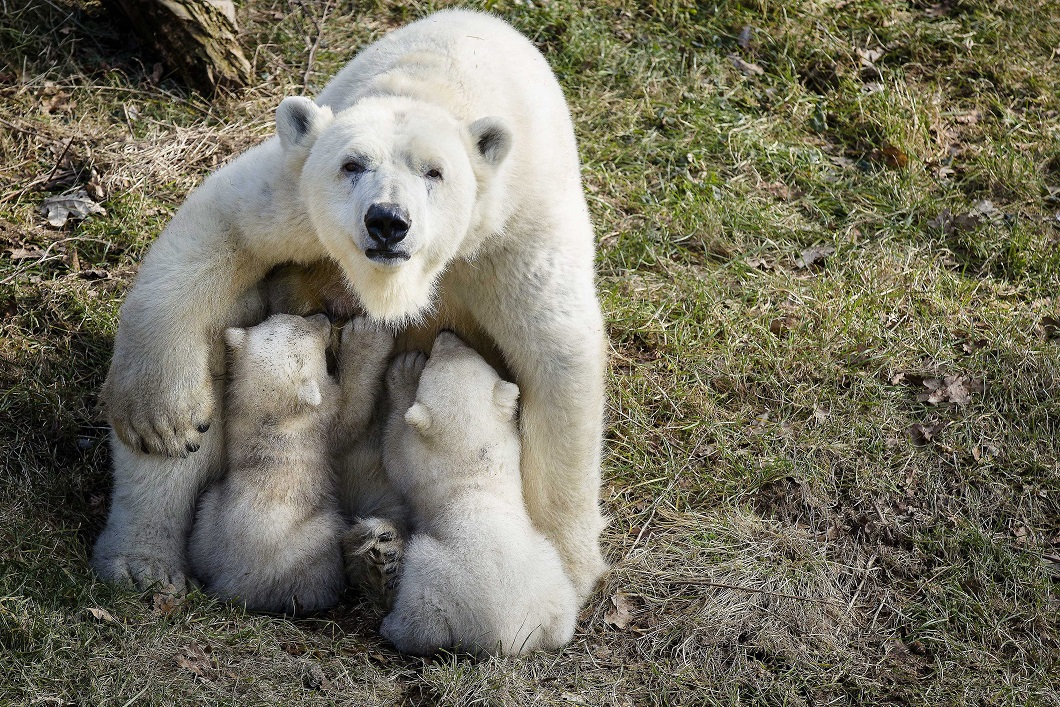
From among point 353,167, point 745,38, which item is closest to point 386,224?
point 353,167

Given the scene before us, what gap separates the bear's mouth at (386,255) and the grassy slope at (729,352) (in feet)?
5.65

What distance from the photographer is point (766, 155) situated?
805 cm

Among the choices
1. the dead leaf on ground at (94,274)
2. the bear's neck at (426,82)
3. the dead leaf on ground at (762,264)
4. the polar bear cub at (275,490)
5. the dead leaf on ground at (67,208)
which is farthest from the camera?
the dead leaf on ground at (762,264)

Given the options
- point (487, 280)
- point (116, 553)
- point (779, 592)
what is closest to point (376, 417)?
point (487, 280)

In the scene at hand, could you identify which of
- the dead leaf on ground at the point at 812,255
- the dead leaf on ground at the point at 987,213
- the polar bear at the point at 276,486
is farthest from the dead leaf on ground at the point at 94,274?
the dead leaf on ground at the point at 987,213

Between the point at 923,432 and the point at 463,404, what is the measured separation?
2845 millimetres

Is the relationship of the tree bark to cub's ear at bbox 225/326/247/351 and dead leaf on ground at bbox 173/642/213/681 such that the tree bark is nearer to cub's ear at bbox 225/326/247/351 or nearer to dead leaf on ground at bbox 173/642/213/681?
cub's ear at bbox 225/326/247/351

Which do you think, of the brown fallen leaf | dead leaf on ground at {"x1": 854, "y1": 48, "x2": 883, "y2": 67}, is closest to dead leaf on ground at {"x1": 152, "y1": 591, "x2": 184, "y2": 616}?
the brown fallen leaf

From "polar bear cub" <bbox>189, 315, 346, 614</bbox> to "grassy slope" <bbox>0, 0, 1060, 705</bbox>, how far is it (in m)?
0.19

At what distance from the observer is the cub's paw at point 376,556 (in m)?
4.90

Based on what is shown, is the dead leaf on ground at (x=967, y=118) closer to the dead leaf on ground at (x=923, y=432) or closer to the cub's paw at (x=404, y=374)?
the dead leaf on ground at (x=923, y=432)

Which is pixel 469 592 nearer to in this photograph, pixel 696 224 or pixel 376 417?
pixel 376 417

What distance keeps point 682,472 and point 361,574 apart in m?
1.98

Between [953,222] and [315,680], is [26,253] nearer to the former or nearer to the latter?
[315,680]
